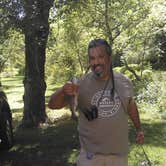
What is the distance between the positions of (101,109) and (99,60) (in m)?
0.40

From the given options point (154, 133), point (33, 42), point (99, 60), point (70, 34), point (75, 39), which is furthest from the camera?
point (75, 39)

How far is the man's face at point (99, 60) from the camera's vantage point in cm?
417

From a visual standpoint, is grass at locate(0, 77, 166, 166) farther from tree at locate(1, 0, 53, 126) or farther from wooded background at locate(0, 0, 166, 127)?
wooded background at locate(0, 0, 166, 127)

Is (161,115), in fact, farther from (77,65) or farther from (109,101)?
(77,65)

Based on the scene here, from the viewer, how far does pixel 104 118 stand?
421cm

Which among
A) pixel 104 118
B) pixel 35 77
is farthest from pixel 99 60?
Answer: pixel 35 77

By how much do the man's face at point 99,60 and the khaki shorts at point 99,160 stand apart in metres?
0.66

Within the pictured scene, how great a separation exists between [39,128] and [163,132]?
3.22 m

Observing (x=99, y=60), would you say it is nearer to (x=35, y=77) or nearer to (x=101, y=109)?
(x=101, y=109)

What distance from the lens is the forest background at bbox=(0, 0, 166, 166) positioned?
36.0 feet

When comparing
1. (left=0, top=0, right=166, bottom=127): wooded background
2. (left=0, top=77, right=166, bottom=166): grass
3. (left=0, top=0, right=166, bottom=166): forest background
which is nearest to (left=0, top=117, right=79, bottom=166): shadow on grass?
(left=0, top=77, right=166, bottom=166): grass

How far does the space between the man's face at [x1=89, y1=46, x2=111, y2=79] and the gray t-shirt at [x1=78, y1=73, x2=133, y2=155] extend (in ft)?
0.37

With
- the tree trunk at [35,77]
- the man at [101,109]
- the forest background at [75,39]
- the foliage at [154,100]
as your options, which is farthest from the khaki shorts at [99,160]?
the foliage at [154,100]

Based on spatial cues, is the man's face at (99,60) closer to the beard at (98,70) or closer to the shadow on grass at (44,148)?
the beard at (98,70)
